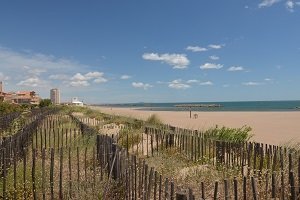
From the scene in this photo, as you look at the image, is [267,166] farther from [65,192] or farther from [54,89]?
[54,89]

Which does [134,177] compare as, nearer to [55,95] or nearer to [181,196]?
[181,196]

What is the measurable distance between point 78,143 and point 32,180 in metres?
5.15

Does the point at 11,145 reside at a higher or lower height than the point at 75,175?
higher

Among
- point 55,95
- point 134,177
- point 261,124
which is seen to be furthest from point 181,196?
point 55,95

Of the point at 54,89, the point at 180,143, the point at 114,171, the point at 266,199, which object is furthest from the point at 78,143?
the point at 54,89

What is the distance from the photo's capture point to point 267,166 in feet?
25.5

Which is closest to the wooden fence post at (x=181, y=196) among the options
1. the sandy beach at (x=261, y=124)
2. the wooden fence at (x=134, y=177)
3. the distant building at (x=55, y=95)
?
the wooden fence at (x=134, y=177)

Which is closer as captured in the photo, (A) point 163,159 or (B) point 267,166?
(B) point 267,166

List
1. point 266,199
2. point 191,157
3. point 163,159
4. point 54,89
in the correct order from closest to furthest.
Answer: point 266,199 < point 163,159 < point 191,157 < point 54,89

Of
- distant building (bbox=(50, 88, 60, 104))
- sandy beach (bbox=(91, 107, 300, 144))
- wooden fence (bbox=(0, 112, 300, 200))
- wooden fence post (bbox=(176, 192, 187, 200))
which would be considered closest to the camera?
wooden fence post (bbox=(176, 192, 187, 200))

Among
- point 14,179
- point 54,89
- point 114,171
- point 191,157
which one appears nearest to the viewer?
point 14,179

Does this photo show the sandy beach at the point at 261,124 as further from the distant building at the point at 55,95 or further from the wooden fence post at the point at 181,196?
the distant building at the point at 55,95

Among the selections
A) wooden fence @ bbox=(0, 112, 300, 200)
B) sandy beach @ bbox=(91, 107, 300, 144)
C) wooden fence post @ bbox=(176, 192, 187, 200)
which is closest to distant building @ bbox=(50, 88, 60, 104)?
sandy beach @ bbox=(91, 107, 300, 144)

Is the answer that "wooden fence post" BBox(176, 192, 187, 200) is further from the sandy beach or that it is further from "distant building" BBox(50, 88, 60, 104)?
"distant building" BBox(50, 88, 60, 104)
